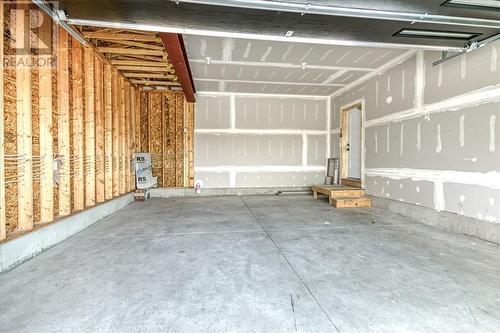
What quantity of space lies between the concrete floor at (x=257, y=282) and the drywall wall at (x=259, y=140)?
3.64 metres

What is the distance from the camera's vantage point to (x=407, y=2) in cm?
215

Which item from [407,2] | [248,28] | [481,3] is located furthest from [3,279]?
[481,3]

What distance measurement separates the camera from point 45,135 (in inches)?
112

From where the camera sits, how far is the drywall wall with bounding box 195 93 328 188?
6.93 metres

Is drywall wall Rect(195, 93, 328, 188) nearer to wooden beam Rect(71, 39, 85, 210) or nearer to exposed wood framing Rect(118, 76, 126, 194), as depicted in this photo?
exposed wood framing Rect(118, 76, 126, 194)

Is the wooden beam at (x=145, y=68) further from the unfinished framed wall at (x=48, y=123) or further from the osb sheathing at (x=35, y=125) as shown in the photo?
the osb sheathing at (x=35, y=125)

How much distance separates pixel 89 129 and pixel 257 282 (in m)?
3.69

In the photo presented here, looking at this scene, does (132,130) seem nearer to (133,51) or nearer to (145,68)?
(145,68)

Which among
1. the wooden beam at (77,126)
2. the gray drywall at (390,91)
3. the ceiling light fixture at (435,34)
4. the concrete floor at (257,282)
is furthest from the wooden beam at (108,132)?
the gray drywall at (390,91)

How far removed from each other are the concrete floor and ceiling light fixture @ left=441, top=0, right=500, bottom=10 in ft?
7.80

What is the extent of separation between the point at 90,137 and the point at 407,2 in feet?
14.8

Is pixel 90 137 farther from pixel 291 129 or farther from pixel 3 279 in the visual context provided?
pixel 291 129

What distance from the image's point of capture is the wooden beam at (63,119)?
3178 millimetres

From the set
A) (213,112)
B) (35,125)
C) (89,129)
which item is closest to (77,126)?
(89,129)
